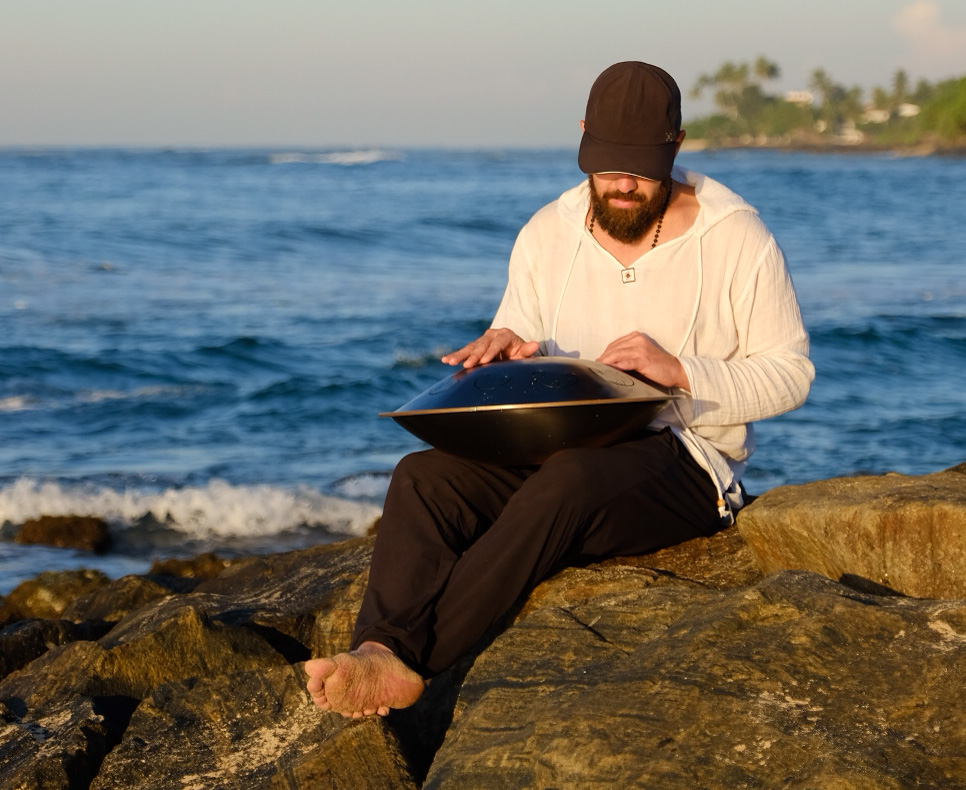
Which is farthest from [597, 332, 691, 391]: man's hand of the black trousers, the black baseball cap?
the black baseball cap

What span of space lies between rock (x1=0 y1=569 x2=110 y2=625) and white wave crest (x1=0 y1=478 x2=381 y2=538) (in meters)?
1.61

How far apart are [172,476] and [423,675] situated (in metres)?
5.67

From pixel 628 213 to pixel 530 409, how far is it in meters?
0.80

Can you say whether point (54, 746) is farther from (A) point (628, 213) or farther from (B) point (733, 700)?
(A) point (628, 213)

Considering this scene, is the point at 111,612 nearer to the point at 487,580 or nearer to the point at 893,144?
the point at 487,580

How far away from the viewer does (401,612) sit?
300 centimetres

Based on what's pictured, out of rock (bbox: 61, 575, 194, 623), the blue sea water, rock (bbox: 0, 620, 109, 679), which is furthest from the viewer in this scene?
the blue sea water

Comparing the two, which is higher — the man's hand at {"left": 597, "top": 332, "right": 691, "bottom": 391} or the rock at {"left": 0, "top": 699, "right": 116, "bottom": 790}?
the man's hand at {"left": 597, "top": 332, "right": 691, "bottom": 391}

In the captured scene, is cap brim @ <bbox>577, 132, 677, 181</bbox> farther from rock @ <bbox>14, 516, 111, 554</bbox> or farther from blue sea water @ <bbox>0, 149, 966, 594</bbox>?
rock @ <bbox>14, 516, 111, 554</bbox>

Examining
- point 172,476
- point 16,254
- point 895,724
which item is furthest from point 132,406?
point 16,254

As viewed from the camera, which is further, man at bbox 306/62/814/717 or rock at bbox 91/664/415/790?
man at bbox 306/62/814/717

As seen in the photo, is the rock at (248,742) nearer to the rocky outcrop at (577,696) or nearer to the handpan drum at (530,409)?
the rocky outcrop at (577,696)

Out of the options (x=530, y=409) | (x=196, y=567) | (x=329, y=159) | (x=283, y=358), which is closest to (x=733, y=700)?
(x=530, y=409)

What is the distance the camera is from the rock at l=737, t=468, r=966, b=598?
9.93 ft
